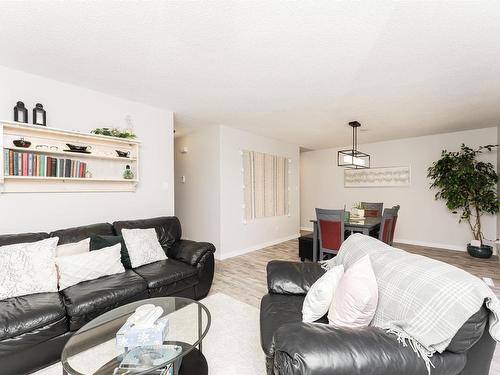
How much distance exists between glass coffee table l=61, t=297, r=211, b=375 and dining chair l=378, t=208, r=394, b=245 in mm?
2688

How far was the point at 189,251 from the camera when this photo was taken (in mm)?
2791

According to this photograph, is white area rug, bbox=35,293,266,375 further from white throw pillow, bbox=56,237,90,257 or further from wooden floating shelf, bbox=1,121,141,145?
wooden floating shelf, bbox=1,121,141,145

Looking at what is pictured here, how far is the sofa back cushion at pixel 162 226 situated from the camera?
113 inches

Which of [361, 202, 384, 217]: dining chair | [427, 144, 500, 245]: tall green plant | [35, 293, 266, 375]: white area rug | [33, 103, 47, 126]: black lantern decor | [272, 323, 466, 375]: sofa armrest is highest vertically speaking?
[33, 103, 47, 126]: black lantern decor

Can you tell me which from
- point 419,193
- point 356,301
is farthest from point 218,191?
point 419,193

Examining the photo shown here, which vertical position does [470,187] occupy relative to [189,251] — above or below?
above

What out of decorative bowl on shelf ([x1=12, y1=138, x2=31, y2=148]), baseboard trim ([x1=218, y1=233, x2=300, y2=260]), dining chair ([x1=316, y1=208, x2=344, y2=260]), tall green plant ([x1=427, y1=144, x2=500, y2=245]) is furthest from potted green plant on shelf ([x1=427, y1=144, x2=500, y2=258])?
decorative bowl on shelf ([x1=12, y1=138, x2=31, y2=148])

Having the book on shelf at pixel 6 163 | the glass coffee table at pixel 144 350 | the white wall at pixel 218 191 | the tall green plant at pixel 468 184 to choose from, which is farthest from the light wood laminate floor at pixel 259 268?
the book on shelf at pixel 6 163

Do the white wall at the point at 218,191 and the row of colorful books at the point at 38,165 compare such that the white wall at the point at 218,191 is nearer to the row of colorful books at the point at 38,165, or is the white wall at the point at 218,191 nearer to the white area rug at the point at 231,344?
the white area rug at the point at 231,344

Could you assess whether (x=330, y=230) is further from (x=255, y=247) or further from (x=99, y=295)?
(x=99, y=295)

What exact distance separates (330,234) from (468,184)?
10.2 ft

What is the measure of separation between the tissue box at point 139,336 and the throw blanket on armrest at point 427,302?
3.79ft

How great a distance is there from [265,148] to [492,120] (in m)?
3.99

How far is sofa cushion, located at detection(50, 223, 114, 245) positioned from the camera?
2.36m
